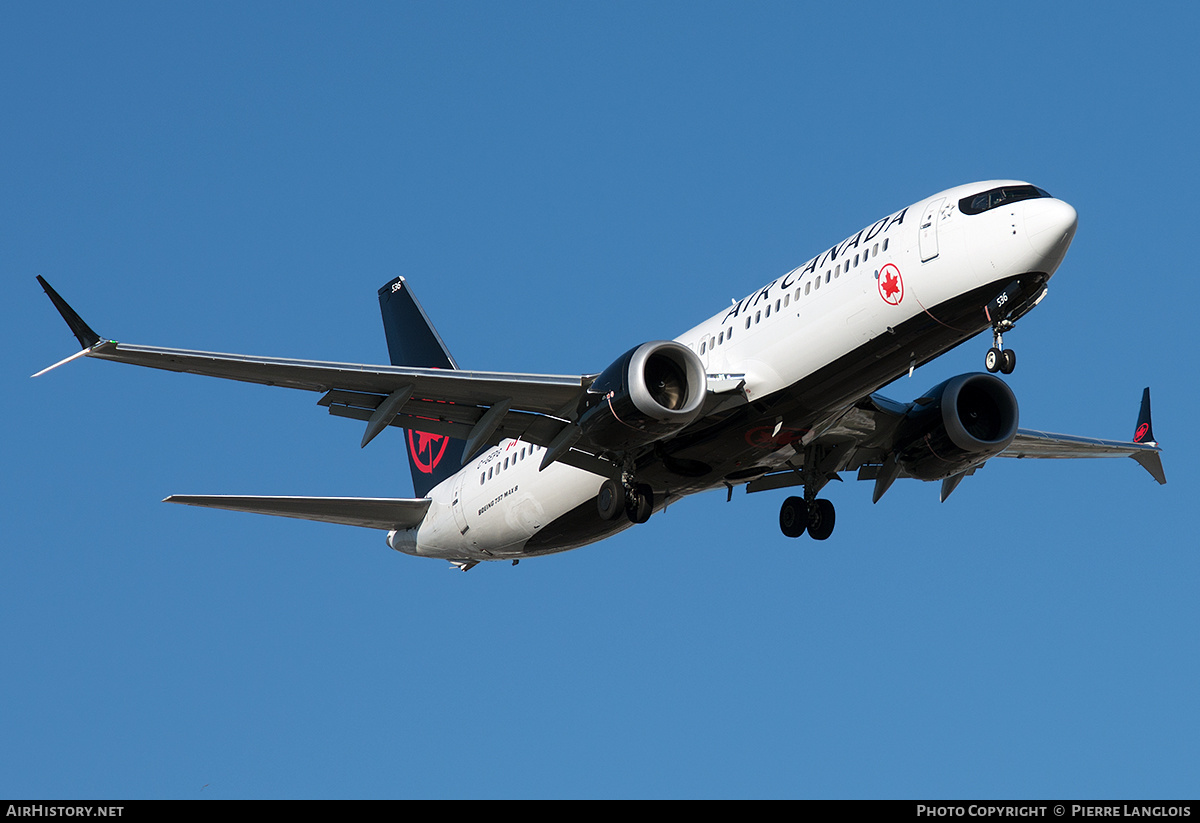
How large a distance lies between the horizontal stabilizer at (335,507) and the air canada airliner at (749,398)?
6cm

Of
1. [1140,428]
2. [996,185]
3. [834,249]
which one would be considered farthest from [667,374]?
[1140,428]

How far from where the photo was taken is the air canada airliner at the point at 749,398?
24.7 m

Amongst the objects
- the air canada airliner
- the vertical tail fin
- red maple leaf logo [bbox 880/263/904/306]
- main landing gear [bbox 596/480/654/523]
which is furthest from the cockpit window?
the vertical tail fin

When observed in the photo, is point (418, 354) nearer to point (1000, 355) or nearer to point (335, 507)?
point (335, 507)

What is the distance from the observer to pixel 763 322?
26953 millimetres

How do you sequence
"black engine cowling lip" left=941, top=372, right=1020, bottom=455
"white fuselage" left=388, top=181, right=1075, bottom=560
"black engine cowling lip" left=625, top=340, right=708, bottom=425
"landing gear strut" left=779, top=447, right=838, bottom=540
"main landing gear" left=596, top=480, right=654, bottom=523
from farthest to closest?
"landing gear strut" left=779, top=447, right=838, bottom=540 < "black engine cowling lip" left=941, top=372, right=1020, bottom=455 < "main landing gear" left=596, top=480, right=654, bottom=523 < "black engine cowling lip" left=625, top=340, right=708, bottom=425 < "white fuselage" left=388, top=181, right=1075, bottom=560

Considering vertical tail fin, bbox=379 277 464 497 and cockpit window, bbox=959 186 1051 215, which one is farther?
vertical tail fin, bbox=379 277 464 497

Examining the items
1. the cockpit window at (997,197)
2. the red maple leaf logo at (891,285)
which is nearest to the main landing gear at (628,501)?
the red maple leaf logo at (891,285)

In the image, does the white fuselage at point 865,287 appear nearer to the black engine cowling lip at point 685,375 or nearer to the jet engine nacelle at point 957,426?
the black engine cowling lip at point 685,375

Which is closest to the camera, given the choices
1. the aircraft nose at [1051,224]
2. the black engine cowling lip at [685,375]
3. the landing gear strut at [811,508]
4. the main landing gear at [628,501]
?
the aircraft nose at [1051,224]

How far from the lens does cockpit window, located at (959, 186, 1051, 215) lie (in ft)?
81.2

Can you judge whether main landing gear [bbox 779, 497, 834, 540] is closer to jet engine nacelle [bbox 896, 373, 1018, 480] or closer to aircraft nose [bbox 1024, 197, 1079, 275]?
jet engine nacelle [bbox 896, 373, 1018, 480]

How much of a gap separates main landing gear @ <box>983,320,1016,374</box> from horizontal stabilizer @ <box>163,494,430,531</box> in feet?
50.5
